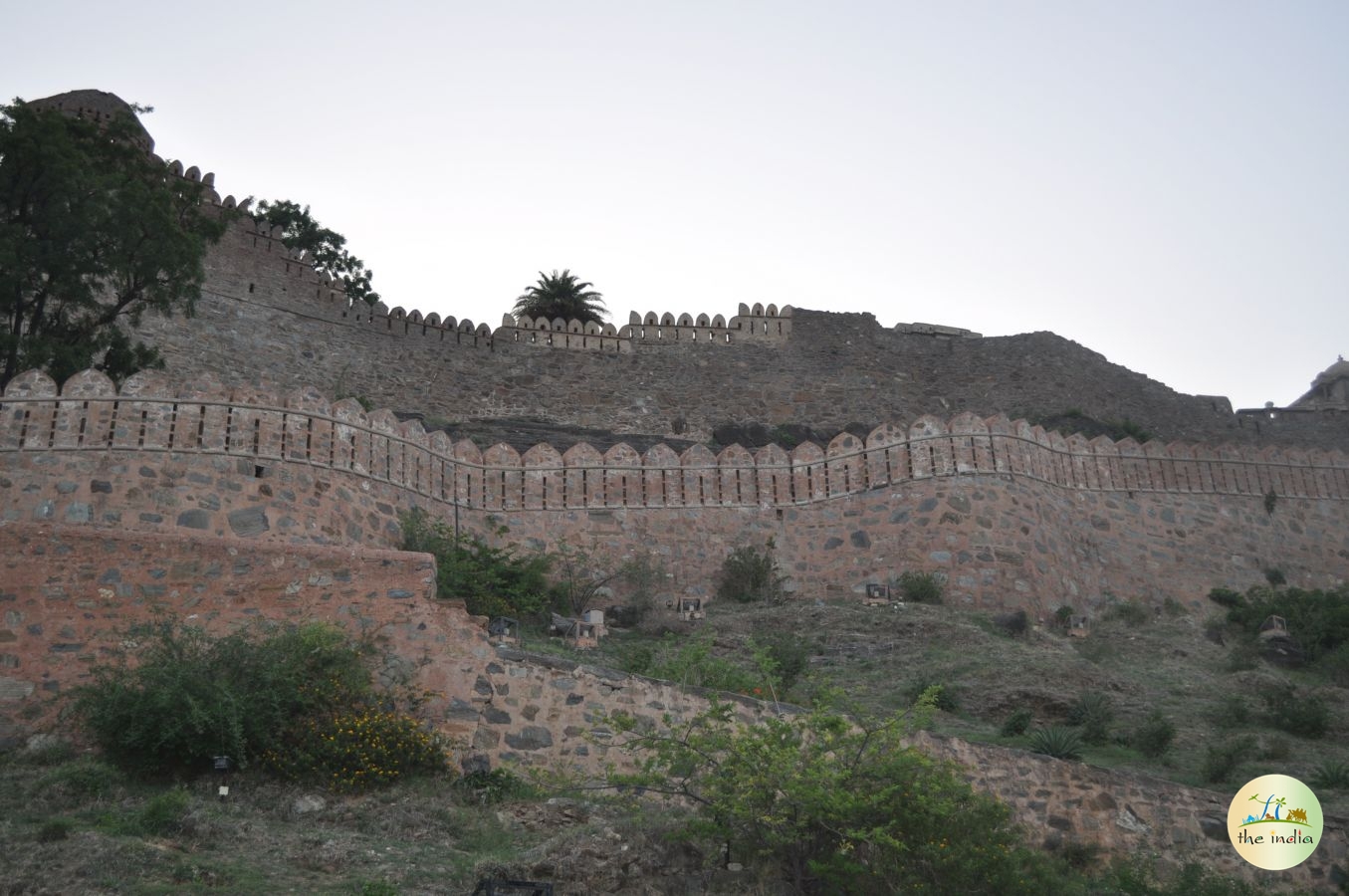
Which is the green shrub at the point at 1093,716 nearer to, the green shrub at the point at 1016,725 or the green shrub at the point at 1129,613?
the green shrub at the point at 1016,725

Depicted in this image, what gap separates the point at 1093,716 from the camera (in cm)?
1736

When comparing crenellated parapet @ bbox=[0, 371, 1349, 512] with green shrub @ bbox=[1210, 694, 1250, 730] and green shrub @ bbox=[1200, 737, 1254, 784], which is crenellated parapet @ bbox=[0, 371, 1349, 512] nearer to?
green shrub @ bbox=[1210, 694, 1250, 730]

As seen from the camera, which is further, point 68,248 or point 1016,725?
point 68,248

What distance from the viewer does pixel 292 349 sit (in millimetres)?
32000

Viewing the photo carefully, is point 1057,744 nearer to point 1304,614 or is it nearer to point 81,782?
point 1304,614

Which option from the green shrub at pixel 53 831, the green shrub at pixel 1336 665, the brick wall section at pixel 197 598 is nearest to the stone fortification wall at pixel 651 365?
the green shrub at pixel 1336 665

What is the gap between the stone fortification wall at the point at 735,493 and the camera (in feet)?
62.8

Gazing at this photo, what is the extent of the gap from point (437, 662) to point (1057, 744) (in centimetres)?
675

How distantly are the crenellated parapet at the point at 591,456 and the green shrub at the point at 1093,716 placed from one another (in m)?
6.44

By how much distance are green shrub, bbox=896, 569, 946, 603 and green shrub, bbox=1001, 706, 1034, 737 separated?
4.97 m

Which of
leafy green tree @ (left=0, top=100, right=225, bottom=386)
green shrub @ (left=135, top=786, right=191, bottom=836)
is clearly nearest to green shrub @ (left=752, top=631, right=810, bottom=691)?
green shrub @ (left=135, top=786, right=191, bottom=836)

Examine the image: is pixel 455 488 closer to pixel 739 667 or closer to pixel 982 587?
pixel 739 667

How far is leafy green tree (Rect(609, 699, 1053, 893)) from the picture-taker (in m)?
12.5

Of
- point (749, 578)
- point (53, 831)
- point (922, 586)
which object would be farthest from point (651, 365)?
point (53, 831)
